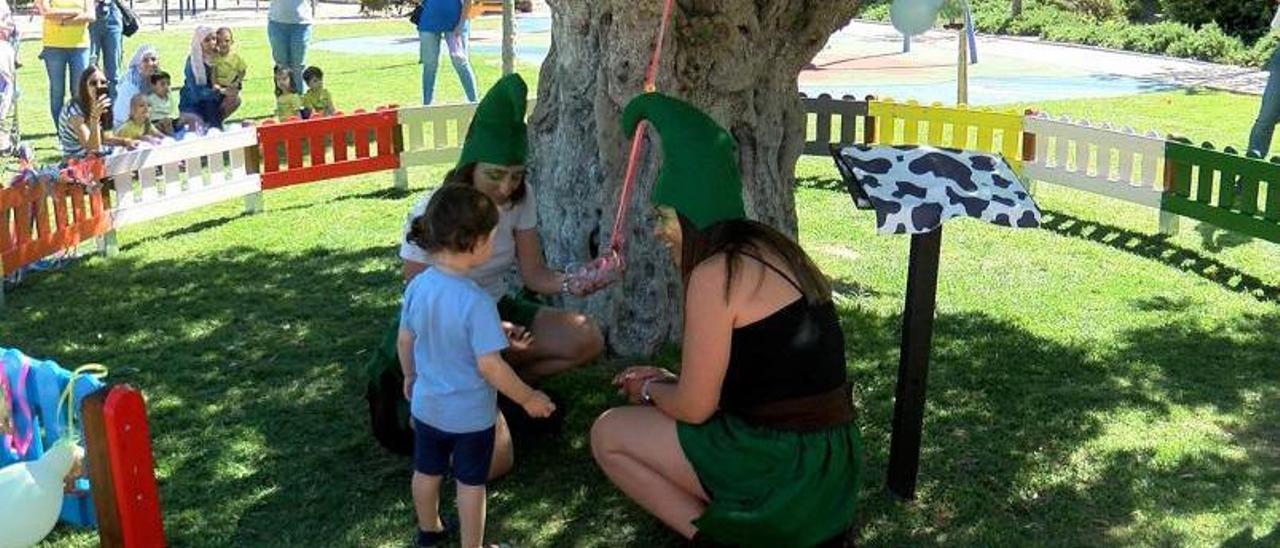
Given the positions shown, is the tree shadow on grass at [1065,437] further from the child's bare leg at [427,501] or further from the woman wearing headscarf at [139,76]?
the woman wearing headscarf at [139,76]

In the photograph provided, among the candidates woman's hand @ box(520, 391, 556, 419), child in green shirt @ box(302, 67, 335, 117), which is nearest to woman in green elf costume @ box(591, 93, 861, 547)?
woman's hand @ box(520, 391, 556, 419)

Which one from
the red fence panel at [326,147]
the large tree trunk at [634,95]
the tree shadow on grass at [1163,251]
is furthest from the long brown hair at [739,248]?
the red fence panel at [326,147]

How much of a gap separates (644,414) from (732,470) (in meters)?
0.35

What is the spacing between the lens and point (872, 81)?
1803 centimetres

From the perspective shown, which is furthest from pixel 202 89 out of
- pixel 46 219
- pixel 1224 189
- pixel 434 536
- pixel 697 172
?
pixel 697 172

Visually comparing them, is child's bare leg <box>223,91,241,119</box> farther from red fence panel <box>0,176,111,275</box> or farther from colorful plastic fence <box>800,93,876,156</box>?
colorful plastic fence <box>800,93,876,156</box>

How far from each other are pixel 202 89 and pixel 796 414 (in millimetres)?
8673

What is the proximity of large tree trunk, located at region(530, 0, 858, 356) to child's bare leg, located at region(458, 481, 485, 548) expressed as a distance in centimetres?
205

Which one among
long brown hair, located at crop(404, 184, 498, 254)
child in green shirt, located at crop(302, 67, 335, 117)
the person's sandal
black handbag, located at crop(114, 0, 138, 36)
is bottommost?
the person's sandal

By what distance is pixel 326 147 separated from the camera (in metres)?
9.96

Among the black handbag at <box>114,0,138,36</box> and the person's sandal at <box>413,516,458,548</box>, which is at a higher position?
the black handbag at <box>114,0,138,36</box>

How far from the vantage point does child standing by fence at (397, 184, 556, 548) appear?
12.8 ft

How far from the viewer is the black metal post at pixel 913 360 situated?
4.34 metres

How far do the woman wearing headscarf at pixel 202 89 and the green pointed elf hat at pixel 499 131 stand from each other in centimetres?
713
